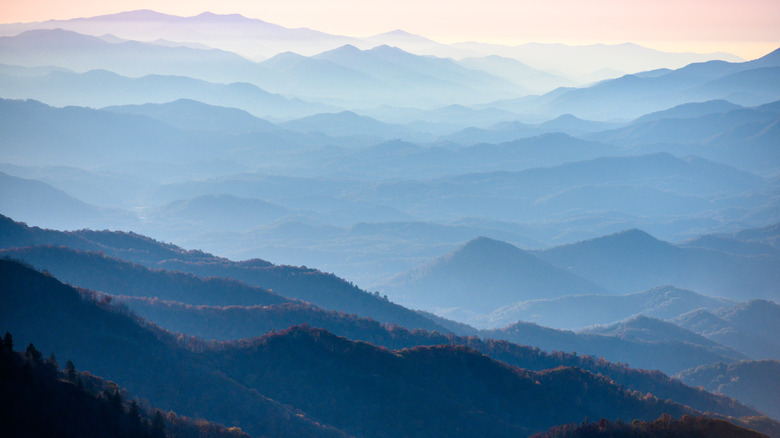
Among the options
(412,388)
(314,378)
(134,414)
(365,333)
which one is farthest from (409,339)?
(134,414)

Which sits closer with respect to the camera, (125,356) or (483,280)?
(125,356)

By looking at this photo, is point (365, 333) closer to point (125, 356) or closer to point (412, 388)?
point (412, 388)

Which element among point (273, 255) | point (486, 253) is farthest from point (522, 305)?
point (273, 255)

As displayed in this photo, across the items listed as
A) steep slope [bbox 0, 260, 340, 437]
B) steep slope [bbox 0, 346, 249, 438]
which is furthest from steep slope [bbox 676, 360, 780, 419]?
steep slope [bbox 0, 346, 249, 438]

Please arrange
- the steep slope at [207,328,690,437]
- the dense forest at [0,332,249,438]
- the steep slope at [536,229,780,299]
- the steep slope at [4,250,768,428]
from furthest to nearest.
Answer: the steep slope at [536,229,780,299] → the steep slope at [4,250,768,428] → the steep slope at [207,328,690,437] → the dense forest at [0,332,249,438]

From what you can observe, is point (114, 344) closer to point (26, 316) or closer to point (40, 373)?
point (26, 316)

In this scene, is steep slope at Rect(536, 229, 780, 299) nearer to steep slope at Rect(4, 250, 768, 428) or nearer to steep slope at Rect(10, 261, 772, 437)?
steep slope at Rect(4, 250, 768, 428)

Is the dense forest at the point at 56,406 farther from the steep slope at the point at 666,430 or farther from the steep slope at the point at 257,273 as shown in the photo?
the steep slope at the point at 257,273
